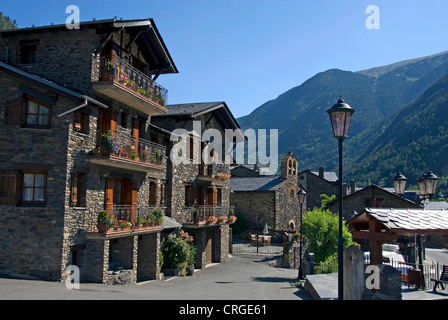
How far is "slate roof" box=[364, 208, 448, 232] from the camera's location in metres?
12.2

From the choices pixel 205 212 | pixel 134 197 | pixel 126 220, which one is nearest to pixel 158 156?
pixel 134 197

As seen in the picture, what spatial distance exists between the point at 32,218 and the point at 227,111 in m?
18.1

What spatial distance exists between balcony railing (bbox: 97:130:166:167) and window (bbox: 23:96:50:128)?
2.35m

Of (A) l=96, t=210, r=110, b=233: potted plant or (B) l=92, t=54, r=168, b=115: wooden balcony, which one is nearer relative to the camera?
(A) l=96, t=210, r=110, b=233: potted plant

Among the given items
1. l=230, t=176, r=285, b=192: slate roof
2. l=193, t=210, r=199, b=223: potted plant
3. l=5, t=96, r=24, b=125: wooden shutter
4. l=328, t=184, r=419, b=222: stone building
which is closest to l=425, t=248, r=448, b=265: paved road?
l=328, t=184, r=419, b=222: stone building

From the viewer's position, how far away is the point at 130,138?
64.9 feet

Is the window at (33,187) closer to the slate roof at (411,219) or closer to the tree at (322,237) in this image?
the slate roof at (411,219)

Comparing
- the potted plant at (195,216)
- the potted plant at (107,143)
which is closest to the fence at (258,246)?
the potted plant at (195,216)

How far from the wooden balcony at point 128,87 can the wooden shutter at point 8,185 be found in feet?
16.0

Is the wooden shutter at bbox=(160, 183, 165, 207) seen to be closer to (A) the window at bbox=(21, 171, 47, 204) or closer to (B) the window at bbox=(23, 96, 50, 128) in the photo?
(A) the window at bbox=(21, 171, 47, 204)

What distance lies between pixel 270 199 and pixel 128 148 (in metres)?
26.7

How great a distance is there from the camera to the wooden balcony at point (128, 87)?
17328 millimetres
